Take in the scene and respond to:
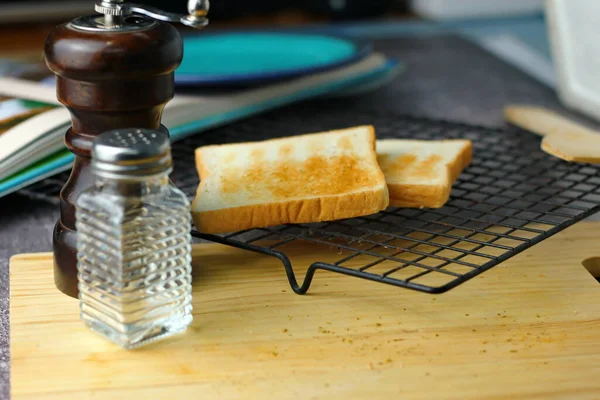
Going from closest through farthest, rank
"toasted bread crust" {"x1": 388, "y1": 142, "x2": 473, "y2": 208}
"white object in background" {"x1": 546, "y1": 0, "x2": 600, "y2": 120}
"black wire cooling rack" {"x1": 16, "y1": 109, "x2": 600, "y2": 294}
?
"black wire cooling rack" {"x1": 16, "y1": 109, "x2": 600, "y2": 294}
"toasted bread crust" {"x1": 388, "y1": 142, "x2": 473, "y2": 208}
"white object in background" {"x1": 546, "y1": 0, "x2": 600, "y2": 120}

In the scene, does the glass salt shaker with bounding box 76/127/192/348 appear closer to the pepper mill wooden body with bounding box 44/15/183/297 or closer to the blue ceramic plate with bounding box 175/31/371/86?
the pepper mill wooden body with bounding box 44/15/183/297

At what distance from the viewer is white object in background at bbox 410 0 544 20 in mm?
2408

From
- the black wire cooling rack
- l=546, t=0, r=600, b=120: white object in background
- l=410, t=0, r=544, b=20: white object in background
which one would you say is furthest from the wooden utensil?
l=410, t=0, r=544, b=20: white object in background

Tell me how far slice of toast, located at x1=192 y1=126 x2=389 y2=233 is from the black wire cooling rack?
2 centimetres

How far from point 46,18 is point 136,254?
1.94 metres

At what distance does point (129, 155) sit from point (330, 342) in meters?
0.22

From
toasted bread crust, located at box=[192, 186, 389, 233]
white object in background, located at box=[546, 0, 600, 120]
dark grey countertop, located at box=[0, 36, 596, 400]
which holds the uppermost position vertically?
white object in background, located at box=[546, 0, 600, 120]

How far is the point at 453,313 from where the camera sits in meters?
0.71

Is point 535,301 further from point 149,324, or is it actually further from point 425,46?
point 425,46

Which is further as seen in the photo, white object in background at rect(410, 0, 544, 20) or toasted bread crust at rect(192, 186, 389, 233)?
white object in background at rect(410, 0, 544, 20)

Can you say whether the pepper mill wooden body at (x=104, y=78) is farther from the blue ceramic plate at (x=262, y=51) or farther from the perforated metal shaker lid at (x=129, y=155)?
the blue ceramic plate at (x=262, y=51)

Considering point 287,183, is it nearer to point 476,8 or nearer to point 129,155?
point 129,155

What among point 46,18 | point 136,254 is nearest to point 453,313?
point 136,254

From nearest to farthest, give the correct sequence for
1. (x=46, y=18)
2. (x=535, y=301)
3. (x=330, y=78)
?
(x=535, y=301)
(x=330, y=78)
(x=46, y=18)
